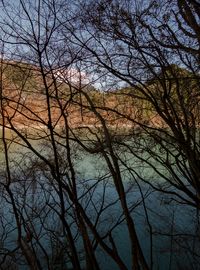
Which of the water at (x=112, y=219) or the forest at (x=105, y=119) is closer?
the forest at (x=105, y=119)

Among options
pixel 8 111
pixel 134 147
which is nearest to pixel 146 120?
pixel 134 147

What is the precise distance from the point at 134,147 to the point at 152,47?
3.30m

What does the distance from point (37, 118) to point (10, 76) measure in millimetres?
1080

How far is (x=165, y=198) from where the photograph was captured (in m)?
13.1

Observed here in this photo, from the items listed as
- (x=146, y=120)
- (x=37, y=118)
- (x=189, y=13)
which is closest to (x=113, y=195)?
(x=146, y=120)

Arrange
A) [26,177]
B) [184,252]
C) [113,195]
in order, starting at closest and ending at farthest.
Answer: [26,177]
[184,252]
[113,195]

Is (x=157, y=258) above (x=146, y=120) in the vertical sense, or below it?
below

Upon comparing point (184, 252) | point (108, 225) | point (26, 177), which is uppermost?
point (26, 177)

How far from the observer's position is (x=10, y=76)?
25.9 feet

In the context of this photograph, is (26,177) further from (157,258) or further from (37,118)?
(157,258)

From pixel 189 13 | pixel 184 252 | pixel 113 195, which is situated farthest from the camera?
pixel 113 195

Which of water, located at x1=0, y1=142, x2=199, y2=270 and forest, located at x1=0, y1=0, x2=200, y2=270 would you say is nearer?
forest, located at x1=0, y1=0, x2=200, y2=270

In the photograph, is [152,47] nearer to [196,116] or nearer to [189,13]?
[189,13]

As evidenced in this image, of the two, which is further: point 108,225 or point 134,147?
point 108,225
